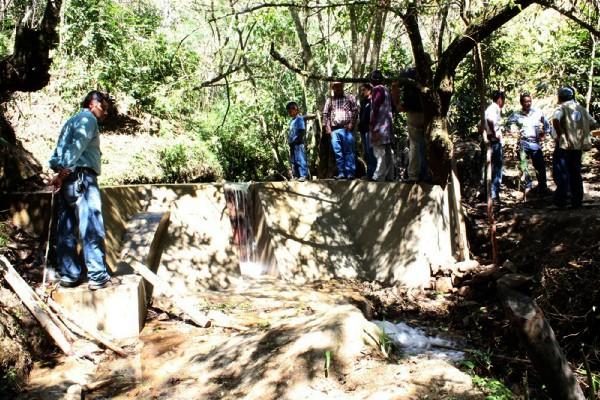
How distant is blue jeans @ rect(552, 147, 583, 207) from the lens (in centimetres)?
742

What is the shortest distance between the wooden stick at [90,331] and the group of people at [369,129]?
5.03 metres

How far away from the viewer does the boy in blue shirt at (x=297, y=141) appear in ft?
32.6

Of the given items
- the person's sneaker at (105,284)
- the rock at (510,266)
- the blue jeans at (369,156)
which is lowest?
the rock at (510,266)

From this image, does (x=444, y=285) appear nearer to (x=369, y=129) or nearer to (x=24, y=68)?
(x=369, y=129)

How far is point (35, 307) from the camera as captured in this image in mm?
5055

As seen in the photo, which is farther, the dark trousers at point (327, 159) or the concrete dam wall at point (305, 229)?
the dark trousers at point (327, 159)

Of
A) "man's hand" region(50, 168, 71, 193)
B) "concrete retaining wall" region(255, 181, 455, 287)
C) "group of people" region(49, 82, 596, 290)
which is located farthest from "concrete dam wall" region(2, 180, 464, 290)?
"man's hand" region(50, 168, 71, 193)

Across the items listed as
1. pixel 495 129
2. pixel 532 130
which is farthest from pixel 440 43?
pixel 532 130

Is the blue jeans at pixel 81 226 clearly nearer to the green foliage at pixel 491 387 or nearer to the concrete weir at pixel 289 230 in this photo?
the concrete weir at pixel 289 230

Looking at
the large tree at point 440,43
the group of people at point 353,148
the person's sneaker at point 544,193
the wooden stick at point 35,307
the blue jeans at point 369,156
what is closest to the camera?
the wooden stick at point 35,307

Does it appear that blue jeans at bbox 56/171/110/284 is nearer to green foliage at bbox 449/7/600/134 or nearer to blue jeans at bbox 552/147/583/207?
blue jeans at bbox 552/147/583/207

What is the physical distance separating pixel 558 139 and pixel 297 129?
4576 millimetres

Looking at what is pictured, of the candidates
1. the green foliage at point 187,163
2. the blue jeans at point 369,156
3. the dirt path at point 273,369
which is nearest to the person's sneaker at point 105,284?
the dirt path at point 273,369

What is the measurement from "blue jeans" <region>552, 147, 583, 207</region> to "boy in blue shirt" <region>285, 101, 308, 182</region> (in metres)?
4.44
